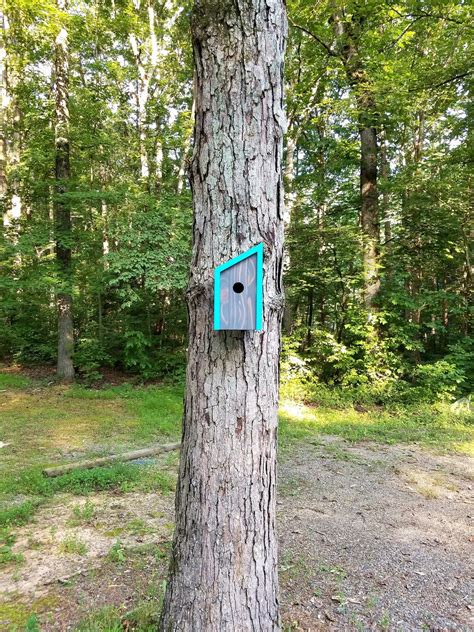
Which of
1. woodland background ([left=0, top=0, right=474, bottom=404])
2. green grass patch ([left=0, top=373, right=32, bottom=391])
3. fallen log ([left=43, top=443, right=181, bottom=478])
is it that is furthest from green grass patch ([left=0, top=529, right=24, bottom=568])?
green grass patch ([left=0, top=373, right=32, bottom=391])

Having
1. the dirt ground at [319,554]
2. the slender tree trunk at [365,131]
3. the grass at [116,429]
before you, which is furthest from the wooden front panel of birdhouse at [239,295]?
the slender tree trunk at [365,131]

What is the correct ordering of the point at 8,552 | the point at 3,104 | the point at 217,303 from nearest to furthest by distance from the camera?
the point at 217,303 < the point at 8,552 < the point at 3,104

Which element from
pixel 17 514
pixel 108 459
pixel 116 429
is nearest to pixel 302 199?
pixel 116 429

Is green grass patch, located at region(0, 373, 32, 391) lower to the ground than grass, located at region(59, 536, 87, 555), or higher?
higher

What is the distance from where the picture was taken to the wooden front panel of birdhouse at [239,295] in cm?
167

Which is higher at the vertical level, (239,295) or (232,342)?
(239,295)

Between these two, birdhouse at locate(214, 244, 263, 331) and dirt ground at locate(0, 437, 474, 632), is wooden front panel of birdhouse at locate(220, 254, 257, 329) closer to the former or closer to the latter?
birdhouse at locate(214, 244, 263, 331)

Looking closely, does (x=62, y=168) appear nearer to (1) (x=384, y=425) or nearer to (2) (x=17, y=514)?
(2) (x=17, y=514)

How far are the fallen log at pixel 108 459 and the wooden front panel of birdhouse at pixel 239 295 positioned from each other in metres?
3.85

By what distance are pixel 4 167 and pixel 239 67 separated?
1163 centimetres

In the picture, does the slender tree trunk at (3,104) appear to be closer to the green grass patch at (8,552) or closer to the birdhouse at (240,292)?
the green grass patch at (8,552)

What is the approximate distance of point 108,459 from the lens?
4.89 m

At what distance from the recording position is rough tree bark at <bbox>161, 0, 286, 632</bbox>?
5.64 feet

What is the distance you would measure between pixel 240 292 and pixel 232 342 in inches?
8.6
